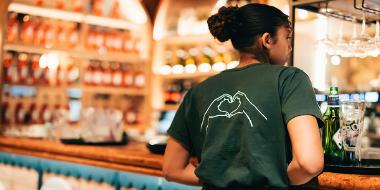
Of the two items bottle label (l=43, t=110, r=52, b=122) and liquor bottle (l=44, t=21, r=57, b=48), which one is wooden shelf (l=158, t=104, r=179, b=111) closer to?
bottle label (l=43, t=110, r=52, b=122)

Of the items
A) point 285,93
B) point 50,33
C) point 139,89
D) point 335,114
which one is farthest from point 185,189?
point 139,89

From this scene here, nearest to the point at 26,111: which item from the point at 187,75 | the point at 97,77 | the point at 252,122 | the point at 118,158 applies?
the point at 97,77

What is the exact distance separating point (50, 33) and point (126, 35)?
0.95m

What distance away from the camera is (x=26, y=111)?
184 inches

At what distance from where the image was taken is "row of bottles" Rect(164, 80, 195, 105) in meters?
5.55

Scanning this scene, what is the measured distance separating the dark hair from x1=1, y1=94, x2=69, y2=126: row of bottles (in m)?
3.35

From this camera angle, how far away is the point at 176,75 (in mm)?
5355

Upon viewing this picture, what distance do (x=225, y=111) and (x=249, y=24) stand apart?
256mm

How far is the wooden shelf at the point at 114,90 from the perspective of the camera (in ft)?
17.0

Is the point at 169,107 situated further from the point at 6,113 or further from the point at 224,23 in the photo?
the point at 224,23

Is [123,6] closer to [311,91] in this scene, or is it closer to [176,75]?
[176,75]

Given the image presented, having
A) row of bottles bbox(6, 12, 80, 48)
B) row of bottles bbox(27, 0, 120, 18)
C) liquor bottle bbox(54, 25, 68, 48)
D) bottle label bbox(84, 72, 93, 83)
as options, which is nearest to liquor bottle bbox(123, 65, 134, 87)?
bottle label bbox(84, 72, 93, 83)

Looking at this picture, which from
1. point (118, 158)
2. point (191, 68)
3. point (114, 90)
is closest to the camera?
point (118, 158)

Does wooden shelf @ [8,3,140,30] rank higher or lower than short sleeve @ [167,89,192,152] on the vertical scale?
higher
